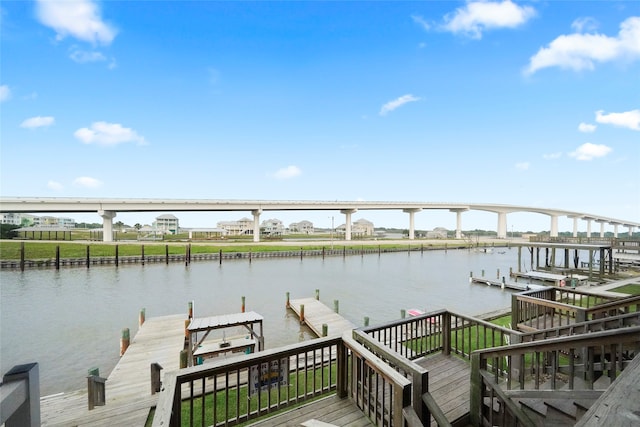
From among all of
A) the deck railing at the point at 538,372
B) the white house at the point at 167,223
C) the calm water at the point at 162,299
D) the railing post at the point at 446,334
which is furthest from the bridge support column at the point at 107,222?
the white house at the point at 167,223

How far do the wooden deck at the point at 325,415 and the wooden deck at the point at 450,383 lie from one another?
1167 millimetres

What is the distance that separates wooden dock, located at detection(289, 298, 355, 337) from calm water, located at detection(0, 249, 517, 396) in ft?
1.85

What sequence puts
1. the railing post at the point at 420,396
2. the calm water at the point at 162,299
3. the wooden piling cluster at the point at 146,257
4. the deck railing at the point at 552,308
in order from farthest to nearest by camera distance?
the wooden piling cluster at the point at 146,257
the calm water at the point at 162,299
the deck railing at the point at 552,308
the railing post at the point at 420,396

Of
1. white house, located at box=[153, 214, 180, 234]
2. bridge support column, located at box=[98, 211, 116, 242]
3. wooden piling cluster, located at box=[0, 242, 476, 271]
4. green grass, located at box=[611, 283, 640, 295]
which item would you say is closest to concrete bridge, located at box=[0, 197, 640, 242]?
bridge support column, located at box=[98, 211, 116, 242]

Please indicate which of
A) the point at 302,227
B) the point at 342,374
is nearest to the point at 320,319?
the point at 342,374

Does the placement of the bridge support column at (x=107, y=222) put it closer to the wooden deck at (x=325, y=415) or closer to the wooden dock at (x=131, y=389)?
the wooden dock at (x=131, y=389)

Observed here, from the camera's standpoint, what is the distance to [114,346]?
11617mm

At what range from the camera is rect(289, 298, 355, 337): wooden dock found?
12.5 meters

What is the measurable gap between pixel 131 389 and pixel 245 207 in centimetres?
4604

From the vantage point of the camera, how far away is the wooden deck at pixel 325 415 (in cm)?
374

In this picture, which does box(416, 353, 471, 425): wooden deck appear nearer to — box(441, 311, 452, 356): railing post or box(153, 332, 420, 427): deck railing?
box(441, 311, 452, 356): railing post

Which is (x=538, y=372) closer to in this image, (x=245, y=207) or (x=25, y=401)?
(x=25, y=401)

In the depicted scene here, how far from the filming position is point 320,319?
13.7 m

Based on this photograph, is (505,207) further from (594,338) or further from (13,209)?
(13,209)
